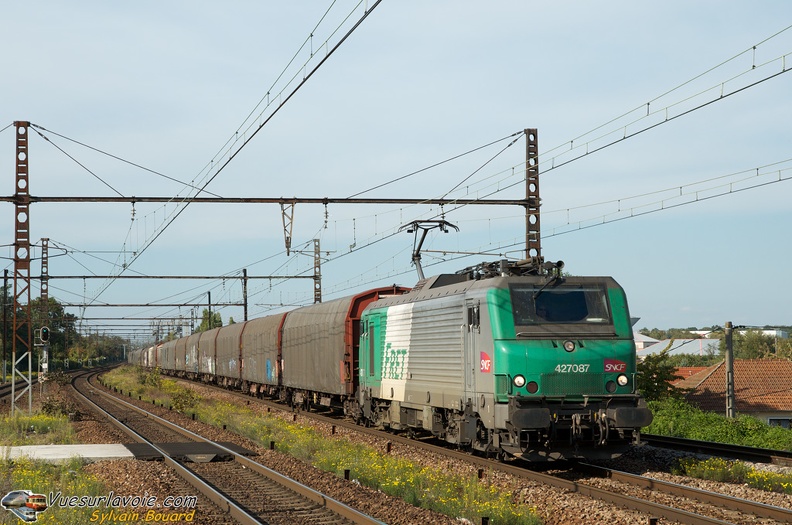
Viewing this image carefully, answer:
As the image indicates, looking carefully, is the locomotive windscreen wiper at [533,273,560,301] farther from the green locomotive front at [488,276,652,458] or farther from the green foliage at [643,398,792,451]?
the green foliage at [643,398,792,451]

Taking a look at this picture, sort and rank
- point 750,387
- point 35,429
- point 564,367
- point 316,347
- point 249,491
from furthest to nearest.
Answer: point 750,387
point 316,347
point 35,429
point 564,367
point 249,491

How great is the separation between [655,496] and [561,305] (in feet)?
12.7

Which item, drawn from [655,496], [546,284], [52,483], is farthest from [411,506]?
[52,483]

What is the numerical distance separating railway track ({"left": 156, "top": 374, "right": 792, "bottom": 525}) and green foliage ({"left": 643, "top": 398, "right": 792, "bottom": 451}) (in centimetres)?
697

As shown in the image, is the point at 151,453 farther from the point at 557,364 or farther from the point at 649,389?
the point at 649,389

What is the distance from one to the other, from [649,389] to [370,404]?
12.3 metres

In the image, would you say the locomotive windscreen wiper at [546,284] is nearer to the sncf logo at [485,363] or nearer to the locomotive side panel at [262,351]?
the sncf logo at [485,363]

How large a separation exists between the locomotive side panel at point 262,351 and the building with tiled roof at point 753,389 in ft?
69.9

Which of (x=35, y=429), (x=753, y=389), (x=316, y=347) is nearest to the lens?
(x=35, y=429)

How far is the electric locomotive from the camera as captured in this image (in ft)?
48.3

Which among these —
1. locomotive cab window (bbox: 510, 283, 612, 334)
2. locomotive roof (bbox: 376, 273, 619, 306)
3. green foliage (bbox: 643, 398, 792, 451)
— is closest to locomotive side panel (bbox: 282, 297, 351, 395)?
locomotive roof (bbox: 376, 273, 619, 306)

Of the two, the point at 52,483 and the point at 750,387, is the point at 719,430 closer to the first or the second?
the point at 52,483

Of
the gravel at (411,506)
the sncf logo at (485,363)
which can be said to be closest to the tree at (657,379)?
the gravel at (411,506)

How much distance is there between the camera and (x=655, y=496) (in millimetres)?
12812
